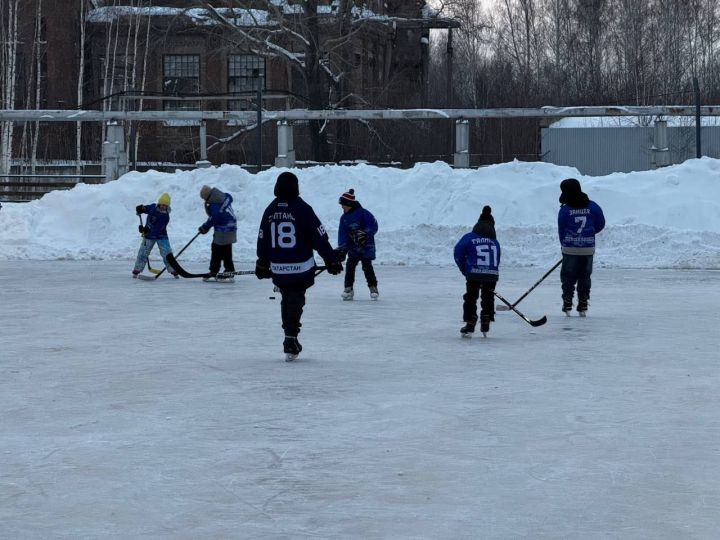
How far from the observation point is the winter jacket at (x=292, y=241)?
32.7ft

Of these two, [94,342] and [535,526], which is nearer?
[535,526]

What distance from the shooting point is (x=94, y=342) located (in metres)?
11.0

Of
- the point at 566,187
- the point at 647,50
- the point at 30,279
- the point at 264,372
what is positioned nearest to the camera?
the point at 264,372

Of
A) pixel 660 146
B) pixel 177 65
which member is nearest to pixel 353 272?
pixel 660 146

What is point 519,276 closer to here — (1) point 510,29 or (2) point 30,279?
(2) point 30,279

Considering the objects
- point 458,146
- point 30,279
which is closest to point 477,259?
point 30,279

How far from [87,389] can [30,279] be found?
933 cm

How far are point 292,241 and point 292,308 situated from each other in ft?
1.82

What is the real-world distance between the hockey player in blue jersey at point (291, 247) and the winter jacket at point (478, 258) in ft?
5.69

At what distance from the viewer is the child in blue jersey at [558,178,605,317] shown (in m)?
13.1

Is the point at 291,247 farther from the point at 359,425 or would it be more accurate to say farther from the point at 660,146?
the point at 660,146

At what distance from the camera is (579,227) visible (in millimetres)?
13094

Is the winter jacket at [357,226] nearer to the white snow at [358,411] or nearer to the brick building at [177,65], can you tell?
the white snow at [358,411]

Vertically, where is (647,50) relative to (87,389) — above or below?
above
